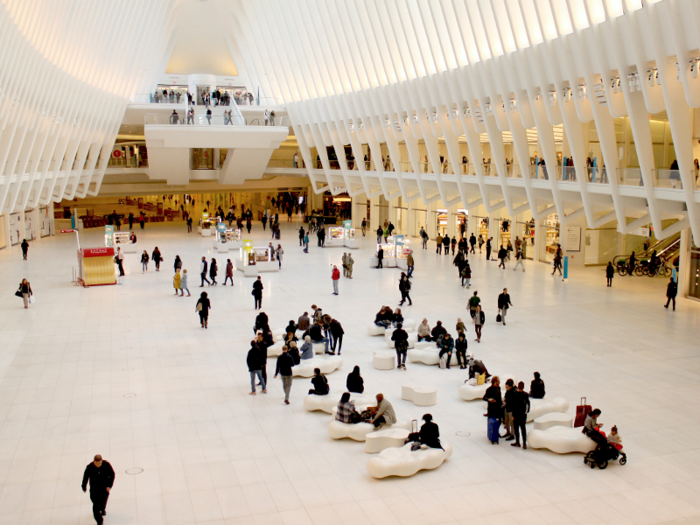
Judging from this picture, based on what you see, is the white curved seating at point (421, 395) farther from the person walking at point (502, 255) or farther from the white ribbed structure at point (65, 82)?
the person walking at point (502, 255)

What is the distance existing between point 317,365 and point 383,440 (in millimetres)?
4174

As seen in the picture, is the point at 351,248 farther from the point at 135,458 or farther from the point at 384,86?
the point at 135,458

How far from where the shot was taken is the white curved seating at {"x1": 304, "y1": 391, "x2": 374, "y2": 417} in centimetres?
1211

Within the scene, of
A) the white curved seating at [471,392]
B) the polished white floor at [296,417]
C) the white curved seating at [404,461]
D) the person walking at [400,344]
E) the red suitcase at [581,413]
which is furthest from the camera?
the person walking at [400,344]

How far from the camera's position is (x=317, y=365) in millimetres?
14508

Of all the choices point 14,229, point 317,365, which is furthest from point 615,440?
point 14,229

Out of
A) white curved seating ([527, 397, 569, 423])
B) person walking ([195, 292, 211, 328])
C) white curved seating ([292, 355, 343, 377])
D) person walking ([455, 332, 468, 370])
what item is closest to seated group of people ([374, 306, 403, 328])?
white curved seating ([292, 355, 343, 377])

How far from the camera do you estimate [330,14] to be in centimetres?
3475

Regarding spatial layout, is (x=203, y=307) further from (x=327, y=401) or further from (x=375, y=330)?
(x=327, y=401)

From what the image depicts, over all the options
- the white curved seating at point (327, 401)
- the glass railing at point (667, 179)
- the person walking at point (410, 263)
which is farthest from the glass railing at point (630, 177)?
the white curved seating at point (327, 401)

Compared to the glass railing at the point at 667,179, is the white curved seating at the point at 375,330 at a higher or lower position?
lower

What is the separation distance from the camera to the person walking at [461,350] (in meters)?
14.9

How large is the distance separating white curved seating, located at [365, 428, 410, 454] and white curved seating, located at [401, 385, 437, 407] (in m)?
2.02

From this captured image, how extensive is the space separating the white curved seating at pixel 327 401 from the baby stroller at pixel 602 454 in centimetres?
373
